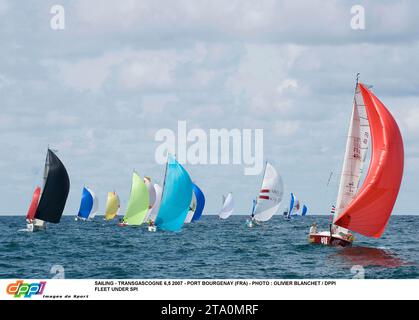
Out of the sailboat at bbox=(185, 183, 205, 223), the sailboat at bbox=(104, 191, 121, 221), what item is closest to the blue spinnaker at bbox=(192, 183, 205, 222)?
the sailboat at bbox=(185, 183, 205, 223)

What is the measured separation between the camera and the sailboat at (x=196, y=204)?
98.9 metres

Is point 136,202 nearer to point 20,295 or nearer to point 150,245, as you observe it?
point 150,245

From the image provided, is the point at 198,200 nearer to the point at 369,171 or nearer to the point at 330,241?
the point at 330,241

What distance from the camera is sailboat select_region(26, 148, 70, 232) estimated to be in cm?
6962

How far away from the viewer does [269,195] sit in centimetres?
8469

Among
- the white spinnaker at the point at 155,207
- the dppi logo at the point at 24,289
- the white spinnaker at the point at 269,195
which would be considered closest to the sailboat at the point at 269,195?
the white spinnaker at the point at 269,195

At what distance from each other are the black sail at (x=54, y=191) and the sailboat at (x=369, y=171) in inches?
1373

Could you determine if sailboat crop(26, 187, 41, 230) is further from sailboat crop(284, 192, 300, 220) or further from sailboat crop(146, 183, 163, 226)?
sailboat crop(284, 192, 300, 220)

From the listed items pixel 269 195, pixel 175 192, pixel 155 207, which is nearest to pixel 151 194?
pixel 155 207

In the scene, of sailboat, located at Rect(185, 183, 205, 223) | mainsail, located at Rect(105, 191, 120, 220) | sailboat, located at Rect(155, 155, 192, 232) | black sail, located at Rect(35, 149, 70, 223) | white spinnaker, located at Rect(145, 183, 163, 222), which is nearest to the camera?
sailboat, located at Rect(155, 155, 192, 232)

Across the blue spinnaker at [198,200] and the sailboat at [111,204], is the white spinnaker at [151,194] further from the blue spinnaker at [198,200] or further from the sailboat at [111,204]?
the sailboat at [111,204]

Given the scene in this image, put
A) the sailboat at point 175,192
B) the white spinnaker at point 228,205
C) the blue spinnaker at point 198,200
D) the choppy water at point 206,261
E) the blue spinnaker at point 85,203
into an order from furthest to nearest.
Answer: the white spinnaker at point 228,205
the blue spinnaker at point 85,203
the blue spinnaker at point 198,200
the sailboat at point 175,192
the choppy water at point 206,261

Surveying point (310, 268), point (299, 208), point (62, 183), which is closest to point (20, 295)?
point (310, 268)

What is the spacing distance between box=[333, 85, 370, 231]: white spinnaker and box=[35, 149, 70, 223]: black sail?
3534cm
